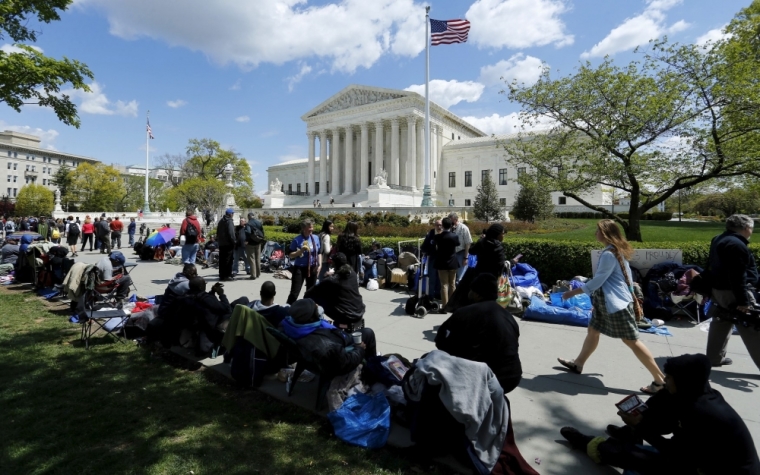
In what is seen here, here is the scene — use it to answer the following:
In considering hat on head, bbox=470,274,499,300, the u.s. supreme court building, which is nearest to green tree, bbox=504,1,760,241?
hat on head, bbox=470,274,499,300

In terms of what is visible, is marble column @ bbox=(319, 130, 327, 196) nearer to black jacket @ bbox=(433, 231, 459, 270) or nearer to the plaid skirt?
black jacket @ bbox=(433, 231, 459, 270)

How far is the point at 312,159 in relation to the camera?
214ft

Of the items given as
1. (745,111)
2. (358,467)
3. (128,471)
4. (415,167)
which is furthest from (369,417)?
(415,167)

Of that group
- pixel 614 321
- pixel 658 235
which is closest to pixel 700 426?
pixel 614 321

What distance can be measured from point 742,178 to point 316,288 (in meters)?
19.9

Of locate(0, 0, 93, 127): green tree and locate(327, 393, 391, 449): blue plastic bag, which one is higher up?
locate(0, 0, 93, 127): green tree

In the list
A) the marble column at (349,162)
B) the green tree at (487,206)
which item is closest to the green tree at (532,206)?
the green tree at (487,206)

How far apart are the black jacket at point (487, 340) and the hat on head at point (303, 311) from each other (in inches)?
54.9

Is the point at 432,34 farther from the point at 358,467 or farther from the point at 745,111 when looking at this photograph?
the point at 358,467

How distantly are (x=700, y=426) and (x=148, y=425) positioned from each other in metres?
4.33

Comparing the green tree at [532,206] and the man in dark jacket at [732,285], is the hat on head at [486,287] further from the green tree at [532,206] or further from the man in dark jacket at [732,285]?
the green tree at [532,206]

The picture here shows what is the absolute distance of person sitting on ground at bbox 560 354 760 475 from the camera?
92.3 inches

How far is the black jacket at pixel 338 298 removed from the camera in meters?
5.11

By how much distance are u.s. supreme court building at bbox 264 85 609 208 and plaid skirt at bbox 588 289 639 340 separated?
47.8 metres
